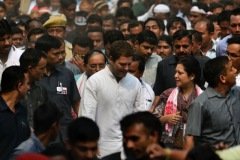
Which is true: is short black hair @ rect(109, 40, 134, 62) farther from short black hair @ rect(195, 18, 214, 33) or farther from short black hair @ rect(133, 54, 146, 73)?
short black hair @ rect(195, 18, 214, 33)

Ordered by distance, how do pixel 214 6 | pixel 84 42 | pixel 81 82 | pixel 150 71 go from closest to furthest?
pixel 81 82
pixel 150 71
pixel 84 42
pixel 214 6

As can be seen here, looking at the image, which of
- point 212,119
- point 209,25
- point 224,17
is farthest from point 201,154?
point 224,17

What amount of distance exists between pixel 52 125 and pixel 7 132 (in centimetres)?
132

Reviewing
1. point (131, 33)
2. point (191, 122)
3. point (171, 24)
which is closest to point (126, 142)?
point (191, 122)

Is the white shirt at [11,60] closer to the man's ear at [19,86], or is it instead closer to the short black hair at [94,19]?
the man's ear at [19,86]

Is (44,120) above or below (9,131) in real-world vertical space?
above

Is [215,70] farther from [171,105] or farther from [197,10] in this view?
[197,10]

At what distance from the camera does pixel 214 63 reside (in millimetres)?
12039

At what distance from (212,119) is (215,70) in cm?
50

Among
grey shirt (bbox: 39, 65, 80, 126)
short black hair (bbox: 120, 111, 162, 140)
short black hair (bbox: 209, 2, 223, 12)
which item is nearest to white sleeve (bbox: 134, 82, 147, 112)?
grey shirt (bbox: 39, 65, 80, 126)

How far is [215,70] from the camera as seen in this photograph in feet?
39.2

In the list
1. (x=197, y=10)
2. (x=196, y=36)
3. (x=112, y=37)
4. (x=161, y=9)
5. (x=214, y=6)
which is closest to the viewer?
(x=196, y=36)

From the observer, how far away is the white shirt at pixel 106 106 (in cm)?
1262

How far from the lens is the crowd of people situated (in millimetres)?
9680
